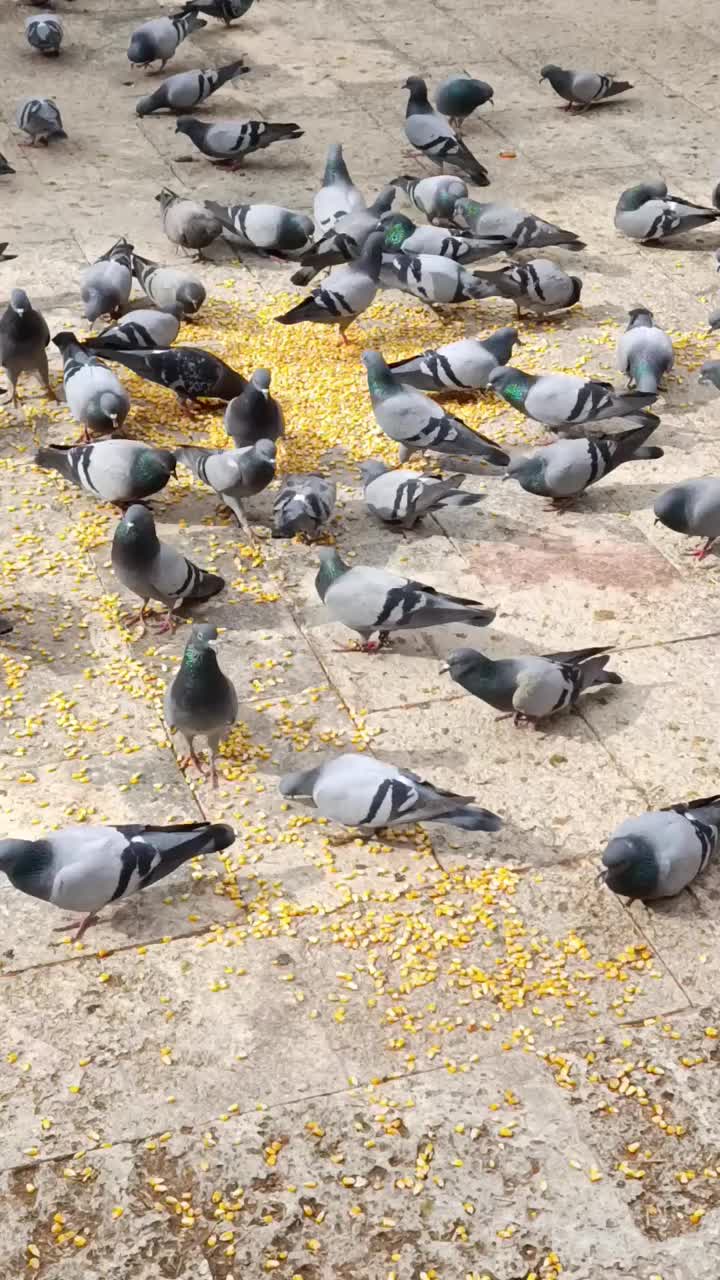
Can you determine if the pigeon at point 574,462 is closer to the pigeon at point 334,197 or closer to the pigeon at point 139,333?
the pigeon at point 139,333

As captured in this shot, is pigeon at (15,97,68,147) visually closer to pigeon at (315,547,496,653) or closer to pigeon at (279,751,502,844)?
pigeon at (315,547,496,653)

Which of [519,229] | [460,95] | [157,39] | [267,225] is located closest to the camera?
[519,229]

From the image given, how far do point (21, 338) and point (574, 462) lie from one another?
314 centimetres

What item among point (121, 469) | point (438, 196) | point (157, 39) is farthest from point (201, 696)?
point (157, 39)

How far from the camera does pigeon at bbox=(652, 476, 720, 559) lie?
24.1 ft

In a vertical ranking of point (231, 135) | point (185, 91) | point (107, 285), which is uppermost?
point (107, 285)

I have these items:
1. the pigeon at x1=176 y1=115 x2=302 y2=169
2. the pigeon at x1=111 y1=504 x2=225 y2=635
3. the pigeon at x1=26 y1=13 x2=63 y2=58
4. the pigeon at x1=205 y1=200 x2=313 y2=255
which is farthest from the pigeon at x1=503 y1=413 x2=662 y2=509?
the pigeon at x1=26 y1=13 x2=63 y2=58

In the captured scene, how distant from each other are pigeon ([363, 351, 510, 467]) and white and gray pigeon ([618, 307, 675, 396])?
45.6 inches

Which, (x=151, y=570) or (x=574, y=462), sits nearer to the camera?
(x=151, y=570)

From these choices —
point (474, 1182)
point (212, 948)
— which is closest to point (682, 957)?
point (474, 1182)

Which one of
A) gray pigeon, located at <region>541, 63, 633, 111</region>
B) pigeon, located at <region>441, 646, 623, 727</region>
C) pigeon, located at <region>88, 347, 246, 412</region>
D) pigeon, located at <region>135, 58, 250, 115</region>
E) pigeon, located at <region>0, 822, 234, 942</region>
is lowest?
pigeon, located at <region>135, 58, 250, 115</region>

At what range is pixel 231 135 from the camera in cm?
1150

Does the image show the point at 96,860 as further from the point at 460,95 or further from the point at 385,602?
the point at 460,95

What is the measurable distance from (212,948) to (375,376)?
3.69 m
